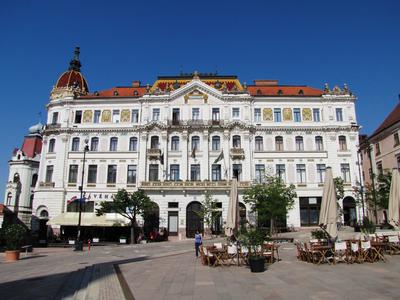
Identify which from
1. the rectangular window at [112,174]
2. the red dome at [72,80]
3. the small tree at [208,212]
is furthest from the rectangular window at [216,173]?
the red dome at [72,80]

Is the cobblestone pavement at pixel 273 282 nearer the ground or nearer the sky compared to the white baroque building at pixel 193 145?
nearer the ground

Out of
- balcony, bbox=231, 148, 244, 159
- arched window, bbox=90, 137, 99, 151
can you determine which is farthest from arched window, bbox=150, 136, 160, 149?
balcony, bbox=231, 148, 244, 159

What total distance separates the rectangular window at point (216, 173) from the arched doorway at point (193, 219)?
4065mm

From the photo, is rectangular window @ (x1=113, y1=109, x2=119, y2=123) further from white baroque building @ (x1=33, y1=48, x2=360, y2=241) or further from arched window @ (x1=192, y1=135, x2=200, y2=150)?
arched window @ (x1=192, y1=135, x2=200, y2=150)

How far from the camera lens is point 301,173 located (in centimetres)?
4606

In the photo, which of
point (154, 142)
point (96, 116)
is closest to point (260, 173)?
point (154, 142)

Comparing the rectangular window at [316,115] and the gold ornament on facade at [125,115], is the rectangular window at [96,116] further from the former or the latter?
the rectangular window at [316,115]

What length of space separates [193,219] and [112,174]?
12.6 m

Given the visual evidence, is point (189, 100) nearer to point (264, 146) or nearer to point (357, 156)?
point (264, 146)

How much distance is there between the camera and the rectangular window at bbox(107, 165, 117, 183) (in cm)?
4703

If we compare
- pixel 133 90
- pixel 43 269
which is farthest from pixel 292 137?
pixel 43 269

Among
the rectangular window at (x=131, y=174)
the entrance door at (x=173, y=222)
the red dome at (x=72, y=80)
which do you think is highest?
the red dome at (x=72, y=80)

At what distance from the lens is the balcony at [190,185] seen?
44.3 metres

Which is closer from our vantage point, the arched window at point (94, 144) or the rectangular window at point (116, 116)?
the arched window at point (94, 144)
